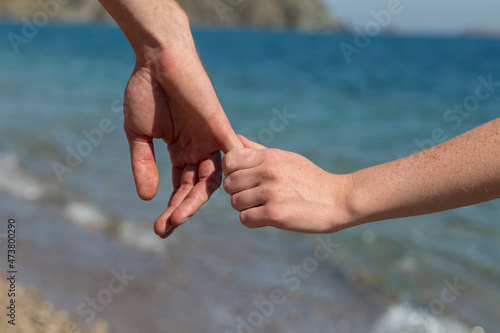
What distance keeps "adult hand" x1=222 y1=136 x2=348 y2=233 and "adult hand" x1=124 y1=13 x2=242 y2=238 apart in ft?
0.73

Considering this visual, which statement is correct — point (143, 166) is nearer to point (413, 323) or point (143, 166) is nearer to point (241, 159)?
point (241, 159)

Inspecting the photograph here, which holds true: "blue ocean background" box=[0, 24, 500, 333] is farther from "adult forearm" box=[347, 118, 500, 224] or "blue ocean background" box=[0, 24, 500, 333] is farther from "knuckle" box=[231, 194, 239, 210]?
"adult forearm" box=[347, 118, 500, 224]

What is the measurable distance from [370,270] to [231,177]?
267 cm

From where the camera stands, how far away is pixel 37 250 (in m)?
4.21

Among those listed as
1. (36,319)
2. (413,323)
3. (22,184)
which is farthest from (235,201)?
(22,184)

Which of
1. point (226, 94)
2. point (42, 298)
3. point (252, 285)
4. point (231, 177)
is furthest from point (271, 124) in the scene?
point (231, 177)

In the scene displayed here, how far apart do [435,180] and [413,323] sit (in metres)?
2.30

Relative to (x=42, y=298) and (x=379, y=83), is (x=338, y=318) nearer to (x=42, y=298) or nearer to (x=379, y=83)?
(x=42, y=298)

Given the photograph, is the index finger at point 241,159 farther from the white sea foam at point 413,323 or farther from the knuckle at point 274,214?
the white sea foam at point 413,323

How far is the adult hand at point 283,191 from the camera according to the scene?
6.21 feet

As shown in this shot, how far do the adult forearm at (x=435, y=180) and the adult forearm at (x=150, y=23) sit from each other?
952 millimetres

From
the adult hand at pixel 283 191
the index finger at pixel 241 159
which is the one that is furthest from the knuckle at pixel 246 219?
the index finger at pixel 241 159

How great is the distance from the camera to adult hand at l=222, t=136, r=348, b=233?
1892mm

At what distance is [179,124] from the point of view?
2395 millimetres
